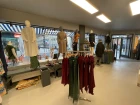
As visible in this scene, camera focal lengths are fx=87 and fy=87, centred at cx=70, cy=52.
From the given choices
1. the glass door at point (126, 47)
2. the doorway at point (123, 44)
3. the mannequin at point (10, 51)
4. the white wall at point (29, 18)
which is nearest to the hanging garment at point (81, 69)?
the mannequin at point (10, 51)

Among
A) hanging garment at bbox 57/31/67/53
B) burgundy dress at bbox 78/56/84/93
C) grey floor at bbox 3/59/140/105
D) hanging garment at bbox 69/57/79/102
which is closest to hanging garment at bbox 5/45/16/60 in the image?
grey floor at bbox 3/59/140/105

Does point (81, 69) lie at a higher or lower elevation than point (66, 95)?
higher

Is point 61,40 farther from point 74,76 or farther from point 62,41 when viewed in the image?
point 74,76

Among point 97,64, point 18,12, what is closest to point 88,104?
point 18,12

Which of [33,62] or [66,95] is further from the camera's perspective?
[33,62]

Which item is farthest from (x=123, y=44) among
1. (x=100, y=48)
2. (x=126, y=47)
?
(x=100, y=48)

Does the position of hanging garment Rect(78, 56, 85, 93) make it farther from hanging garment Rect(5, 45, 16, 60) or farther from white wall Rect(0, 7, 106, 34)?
white wall Rect(0, 7, 106, 34)

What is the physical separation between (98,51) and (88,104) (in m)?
3.74

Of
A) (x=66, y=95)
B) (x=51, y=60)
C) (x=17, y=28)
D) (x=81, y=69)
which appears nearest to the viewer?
(x=81, y=69)

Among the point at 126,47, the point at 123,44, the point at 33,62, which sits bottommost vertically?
the point at 33,62

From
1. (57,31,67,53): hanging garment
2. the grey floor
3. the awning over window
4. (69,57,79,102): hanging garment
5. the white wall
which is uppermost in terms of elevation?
the white wall

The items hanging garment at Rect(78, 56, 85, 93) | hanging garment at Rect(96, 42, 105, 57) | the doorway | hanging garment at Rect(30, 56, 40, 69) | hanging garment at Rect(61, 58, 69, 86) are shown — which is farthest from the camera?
the doorway

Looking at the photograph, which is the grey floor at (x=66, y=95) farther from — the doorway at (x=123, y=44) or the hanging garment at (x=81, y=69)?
the doorway at (x=123, y=44)

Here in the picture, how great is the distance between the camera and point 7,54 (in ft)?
9.90
